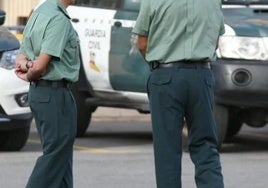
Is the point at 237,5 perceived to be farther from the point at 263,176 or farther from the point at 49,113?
the point at 49,113

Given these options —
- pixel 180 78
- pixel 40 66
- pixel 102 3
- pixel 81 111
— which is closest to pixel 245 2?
pixel 102 3

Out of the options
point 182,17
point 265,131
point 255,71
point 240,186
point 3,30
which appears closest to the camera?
point 182,17

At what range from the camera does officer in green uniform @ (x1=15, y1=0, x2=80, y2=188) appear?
6.07m

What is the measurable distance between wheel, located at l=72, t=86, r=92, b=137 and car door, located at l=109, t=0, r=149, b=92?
0.63 meters

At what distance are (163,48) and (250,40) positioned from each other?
3522 millimetres

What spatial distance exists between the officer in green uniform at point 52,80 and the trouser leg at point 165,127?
20.6 inches

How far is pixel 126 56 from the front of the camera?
34.3ft

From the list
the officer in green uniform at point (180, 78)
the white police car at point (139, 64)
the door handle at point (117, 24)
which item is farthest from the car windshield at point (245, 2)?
the officer in green uniform at point (180, 78)

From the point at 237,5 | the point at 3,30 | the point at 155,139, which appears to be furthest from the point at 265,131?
the point at 155,139

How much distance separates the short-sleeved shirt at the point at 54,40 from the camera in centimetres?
604

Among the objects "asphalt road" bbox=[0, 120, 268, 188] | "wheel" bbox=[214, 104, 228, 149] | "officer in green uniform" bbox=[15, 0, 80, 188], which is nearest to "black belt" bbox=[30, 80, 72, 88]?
"officer in green uniform" bbox=[15, 0, 80, 188]

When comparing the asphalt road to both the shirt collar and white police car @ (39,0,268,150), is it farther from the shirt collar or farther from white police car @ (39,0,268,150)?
the shirt collar

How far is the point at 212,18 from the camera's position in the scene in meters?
6.12

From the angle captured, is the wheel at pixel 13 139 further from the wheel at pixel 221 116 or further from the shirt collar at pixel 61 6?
the shirt collar at pixel 61 6
